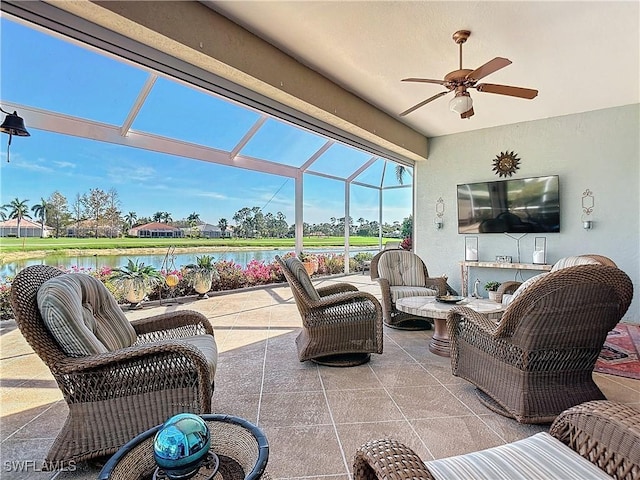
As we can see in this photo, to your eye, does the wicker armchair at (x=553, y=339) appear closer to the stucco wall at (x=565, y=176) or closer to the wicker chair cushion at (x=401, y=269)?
the wicker chair cushion at (x=401, y=269)

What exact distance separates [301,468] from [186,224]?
5.52 m

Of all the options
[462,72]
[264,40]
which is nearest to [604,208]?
[462,72]

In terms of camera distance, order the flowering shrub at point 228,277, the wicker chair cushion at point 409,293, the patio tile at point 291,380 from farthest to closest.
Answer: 1. the flowering shrub at point 228,277
2. the wicker chair cushion at point 409,293
3. the patio tile at point 291,380

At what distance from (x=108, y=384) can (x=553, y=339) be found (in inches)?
95.5

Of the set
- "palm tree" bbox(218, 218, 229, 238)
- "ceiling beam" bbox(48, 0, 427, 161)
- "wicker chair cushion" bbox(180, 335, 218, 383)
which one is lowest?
"wicker chair cushion" bbox(180, 335, 218, 383)

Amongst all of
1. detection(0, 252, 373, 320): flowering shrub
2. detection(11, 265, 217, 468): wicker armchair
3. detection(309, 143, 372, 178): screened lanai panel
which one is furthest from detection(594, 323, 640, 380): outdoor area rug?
detection(309, 143, 372, 178): screened lanai panel

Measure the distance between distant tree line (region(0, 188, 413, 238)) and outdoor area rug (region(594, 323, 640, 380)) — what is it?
19.1 feet

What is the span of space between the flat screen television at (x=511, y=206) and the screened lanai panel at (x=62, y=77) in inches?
215

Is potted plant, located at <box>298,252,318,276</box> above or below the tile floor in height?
above

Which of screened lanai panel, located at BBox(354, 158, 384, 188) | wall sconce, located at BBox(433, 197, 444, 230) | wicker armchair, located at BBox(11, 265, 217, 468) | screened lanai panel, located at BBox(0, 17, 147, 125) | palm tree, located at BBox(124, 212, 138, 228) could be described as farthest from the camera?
screened lanai panel, located at BBox(354, 158, 384, 188)

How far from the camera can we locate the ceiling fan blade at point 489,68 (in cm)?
274

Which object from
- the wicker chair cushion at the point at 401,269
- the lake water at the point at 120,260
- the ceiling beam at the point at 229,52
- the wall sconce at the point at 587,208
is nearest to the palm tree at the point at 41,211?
the lake water at the point at 120,260

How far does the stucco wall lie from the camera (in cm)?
496

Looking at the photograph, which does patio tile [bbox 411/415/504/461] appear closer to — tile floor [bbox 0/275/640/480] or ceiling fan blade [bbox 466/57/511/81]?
tile floor [bbox 0/275/640/480]
